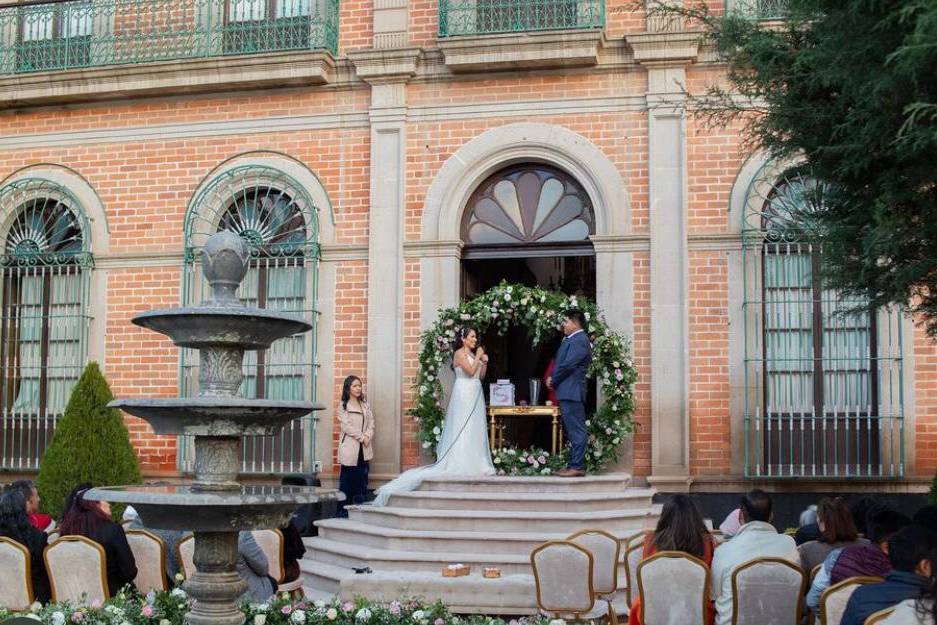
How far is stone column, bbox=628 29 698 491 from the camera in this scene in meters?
11.7

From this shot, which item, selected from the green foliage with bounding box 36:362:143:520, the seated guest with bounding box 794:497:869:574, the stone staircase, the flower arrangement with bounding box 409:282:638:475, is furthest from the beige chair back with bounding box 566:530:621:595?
the green foliage with bounding box 36:362:143:520

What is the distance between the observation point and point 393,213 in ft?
41.3

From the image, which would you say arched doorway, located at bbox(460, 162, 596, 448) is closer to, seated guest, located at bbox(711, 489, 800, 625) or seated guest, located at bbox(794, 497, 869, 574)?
seated guest, located at bbox(794, 497, 869, 574)

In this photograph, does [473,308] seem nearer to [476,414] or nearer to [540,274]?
[476,414]

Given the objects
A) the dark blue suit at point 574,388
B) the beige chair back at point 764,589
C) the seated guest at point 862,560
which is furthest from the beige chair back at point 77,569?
the dark blue suit at point 574,388

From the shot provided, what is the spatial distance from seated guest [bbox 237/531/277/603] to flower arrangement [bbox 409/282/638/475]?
4589 mm

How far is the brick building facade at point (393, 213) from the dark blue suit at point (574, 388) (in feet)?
2.57

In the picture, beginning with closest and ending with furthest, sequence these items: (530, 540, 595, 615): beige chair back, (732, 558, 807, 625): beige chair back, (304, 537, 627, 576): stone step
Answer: (732, 558, 807, 625): beige chair back
(530, 540, 595, 615): beige chair back
(304, 537, 627, 576): stone step

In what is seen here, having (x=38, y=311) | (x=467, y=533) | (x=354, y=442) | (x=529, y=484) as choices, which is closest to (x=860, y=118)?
(x=467, y=533)

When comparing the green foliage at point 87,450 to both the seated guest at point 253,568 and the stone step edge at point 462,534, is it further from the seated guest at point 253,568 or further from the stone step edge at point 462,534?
the seated guest at point 253,568

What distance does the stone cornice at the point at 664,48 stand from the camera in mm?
11984

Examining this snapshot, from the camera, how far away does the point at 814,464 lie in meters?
11.5

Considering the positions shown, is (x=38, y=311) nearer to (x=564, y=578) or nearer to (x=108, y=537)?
(x=108, y=537)

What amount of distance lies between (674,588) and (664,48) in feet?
22.6
